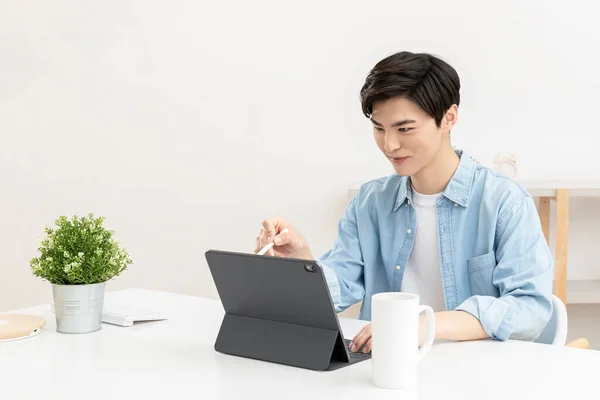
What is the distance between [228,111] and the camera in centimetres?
344

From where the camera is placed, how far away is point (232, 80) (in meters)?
3.43

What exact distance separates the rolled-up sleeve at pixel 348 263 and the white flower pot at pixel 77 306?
59cm

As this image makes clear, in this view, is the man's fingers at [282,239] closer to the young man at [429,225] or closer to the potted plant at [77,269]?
the young man at [429,225]

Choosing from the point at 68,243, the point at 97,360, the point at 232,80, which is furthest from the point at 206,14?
the point at 97,360

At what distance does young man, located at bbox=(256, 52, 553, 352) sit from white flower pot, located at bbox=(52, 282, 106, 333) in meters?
0.39

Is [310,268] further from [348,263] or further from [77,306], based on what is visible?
[348,263]

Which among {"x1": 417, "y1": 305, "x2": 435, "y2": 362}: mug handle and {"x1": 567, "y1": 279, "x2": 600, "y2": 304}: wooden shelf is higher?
{"x1": 417, "y1": 305, "x2": 435, "y2": 362}: mug handle

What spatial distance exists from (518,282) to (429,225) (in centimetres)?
33

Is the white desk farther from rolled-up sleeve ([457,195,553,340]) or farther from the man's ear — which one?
the man's ear

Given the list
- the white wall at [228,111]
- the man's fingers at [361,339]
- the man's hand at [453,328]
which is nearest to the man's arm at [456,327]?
the man's hand at [453,328]

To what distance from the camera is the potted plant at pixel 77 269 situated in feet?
5.03

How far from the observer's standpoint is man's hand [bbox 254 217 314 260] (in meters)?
1.71

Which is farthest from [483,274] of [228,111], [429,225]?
[228,111]

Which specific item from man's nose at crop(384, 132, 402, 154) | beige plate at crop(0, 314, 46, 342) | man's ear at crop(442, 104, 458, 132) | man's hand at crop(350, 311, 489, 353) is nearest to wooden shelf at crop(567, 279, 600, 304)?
man's ear at crop(442, 104, 458, 132)
